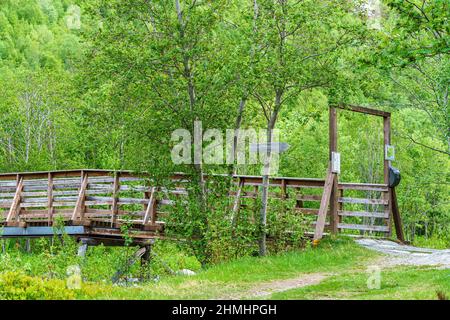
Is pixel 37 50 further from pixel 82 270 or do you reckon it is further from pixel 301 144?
pixel 82 270

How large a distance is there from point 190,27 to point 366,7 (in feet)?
12.2

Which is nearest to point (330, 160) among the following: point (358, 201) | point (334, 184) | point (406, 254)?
point (334, 184)

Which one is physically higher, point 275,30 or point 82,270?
point 275,30

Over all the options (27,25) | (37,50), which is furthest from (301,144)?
(27,25)

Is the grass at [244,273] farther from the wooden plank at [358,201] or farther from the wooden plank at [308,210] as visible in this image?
the wooden plank at [358,201]

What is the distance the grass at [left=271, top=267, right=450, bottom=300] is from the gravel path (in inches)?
51.7

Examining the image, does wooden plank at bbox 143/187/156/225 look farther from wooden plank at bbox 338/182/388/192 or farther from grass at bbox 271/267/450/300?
grass at bbox 271/267/450/300

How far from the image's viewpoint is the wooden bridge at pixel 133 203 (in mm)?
18891

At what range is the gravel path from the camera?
606 inches

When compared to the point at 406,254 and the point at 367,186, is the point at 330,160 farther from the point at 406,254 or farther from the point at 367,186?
the point at 406,254

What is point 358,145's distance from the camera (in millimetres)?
44219

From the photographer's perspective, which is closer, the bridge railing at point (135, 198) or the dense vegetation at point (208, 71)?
the dense vegetation at point (208, 71)

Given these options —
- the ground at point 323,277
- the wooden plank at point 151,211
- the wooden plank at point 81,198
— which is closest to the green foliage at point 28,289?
the ground at point 323,277

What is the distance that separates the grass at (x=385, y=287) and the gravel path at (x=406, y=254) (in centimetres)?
131
